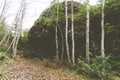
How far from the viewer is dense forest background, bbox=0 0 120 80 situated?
13.7m

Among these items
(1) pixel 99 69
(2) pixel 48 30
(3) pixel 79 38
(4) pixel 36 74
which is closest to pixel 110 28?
(3) pixel 79 38

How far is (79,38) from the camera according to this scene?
17.4m

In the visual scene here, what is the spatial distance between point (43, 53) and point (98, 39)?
713 cm

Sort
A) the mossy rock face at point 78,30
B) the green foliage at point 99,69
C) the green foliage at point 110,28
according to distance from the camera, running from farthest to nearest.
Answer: the mossy rock face at point 78,30, the green foliage at point 110,28, the green foliage at point 99,69

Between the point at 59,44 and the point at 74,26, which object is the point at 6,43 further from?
the point at 74,26

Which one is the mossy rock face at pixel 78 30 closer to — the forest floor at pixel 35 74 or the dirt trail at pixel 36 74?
the forest floor at pixel 35 74

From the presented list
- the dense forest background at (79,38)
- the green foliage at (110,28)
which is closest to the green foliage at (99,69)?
the dense forest background at (79,38)

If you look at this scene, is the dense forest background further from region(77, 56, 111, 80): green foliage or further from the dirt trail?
the dirt trail

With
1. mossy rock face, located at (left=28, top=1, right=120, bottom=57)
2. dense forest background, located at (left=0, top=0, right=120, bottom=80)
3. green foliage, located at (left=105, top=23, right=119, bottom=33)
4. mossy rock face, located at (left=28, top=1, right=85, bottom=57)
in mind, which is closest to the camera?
dense forest background, located at (left=0, top=0, right=120, bottom=80)

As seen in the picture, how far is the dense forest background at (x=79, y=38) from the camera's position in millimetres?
13662

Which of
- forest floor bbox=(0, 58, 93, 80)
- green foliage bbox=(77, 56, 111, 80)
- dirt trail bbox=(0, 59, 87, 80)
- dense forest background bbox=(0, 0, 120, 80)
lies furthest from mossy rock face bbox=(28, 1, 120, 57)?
dirt trail bbox=(0, 59, 87, 80)

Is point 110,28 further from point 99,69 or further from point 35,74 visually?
point 35,74

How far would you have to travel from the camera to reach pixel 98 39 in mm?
16250

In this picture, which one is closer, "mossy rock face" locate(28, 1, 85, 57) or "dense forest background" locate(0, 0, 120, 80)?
"dense forest background" locate(0, 0, 120, 80)
